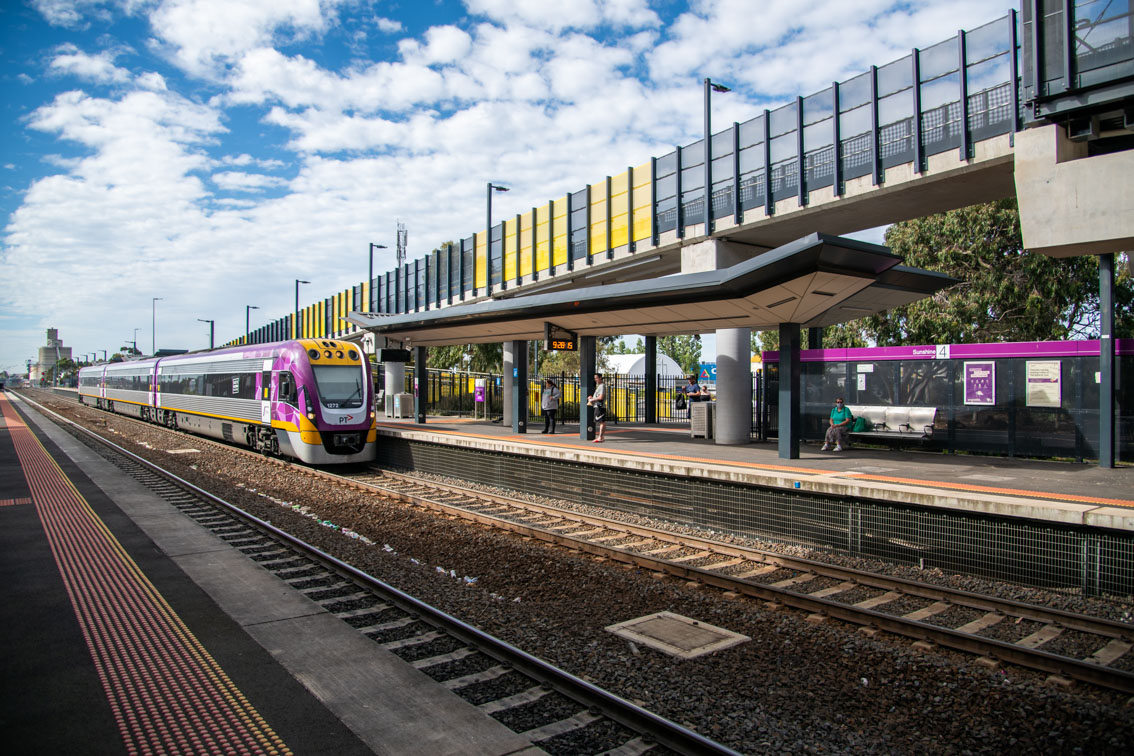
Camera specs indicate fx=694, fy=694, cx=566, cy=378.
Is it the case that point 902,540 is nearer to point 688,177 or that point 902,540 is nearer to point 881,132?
point 881,132

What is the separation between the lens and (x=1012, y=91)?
11.6 metres

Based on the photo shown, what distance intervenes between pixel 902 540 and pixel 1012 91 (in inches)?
327

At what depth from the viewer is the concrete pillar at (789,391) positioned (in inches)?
500

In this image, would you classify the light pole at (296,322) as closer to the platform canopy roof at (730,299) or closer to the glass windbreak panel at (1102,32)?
the platform canopy roof at (730,299)

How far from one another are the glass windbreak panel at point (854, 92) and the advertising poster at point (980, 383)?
5.76 m

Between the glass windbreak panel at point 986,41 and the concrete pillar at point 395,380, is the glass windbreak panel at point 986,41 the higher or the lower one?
the higher one

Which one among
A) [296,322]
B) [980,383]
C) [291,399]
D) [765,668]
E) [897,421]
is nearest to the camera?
[765,668]

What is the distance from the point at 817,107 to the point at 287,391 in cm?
1355

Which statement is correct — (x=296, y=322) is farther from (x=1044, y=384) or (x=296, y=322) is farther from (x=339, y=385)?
(x=1044, y=384)

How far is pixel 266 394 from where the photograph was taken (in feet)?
58.4

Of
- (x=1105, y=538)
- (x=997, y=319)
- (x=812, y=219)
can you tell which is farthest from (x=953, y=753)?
(x=997, y=319)

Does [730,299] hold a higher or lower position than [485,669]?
higher

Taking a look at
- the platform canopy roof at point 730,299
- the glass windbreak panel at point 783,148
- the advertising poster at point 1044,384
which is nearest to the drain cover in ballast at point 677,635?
the platform canopy roof at point 730,299

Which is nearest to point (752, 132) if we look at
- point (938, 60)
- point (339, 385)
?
point (938, 60)
